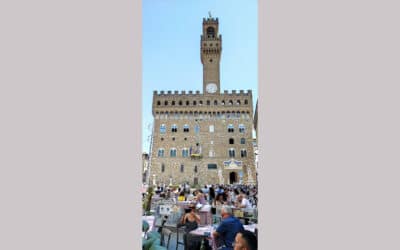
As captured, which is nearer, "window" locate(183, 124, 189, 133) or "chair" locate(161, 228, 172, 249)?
"chair" locate(161, 228, 172, 249)

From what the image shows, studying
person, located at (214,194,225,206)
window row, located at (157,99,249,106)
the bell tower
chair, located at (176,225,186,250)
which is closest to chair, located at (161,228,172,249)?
chair, located at (176,225,186,250)

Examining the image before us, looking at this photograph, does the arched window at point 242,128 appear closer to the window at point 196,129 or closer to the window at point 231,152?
the window at point 231,152

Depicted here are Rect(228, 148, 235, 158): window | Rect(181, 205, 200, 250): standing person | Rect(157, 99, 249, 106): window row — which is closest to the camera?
Rect(181, 205, 200, 250): standing person

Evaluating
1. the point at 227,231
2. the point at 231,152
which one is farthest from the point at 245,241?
the point at 231,152

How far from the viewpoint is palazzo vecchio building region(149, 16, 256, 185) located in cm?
2167

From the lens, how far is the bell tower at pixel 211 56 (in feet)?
77.7

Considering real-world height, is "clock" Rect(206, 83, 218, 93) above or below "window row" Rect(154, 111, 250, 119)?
above

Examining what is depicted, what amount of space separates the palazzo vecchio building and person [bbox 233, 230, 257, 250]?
18047mm

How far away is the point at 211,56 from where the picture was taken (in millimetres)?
23984

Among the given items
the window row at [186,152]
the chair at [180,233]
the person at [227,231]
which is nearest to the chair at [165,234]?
the chair at [180,233]

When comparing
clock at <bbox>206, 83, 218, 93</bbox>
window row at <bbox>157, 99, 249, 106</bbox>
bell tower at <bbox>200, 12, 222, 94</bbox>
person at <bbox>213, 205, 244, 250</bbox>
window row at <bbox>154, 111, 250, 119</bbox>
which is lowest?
person at <bbox>213, 205, 244, 250</bbox>

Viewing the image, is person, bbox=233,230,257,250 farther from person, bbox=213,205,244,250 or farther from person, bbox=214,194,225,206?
person, bbox=214,194,225,206

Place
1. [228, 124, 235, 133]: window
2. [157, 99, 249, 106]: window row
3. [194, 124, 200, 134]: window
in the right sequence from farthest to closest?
[157, 99, 249, 106]: window row → [194, 124, 200, 134]: window → [228, 124, 235, 133]: window

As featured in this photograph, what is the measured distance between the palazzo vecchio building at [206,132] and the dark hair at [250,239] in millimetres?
18037
